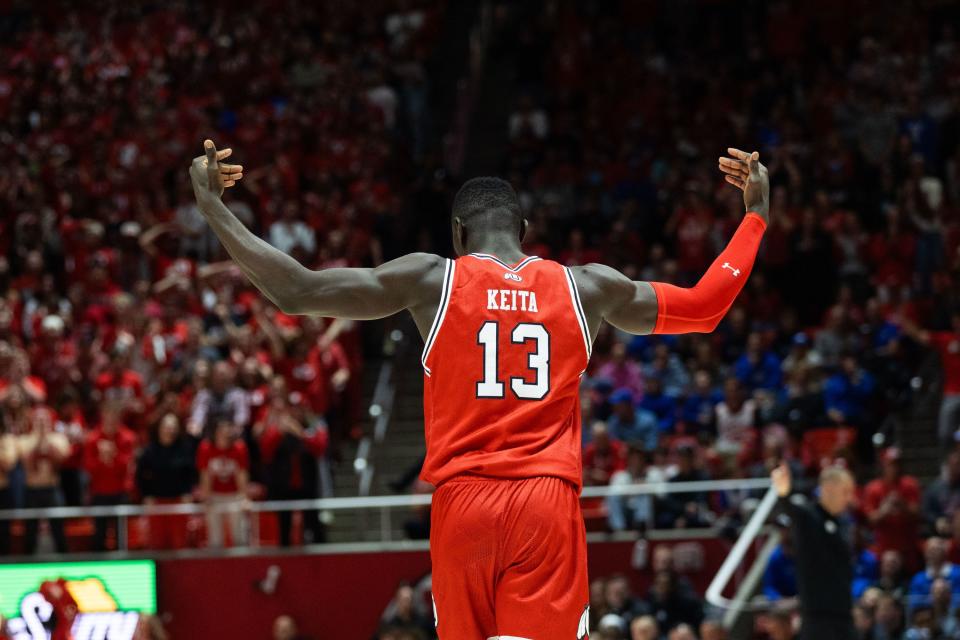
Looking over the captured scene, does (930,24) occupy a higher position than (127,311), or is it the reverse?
(930,24)

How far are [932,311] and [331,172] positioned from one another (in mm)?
8159

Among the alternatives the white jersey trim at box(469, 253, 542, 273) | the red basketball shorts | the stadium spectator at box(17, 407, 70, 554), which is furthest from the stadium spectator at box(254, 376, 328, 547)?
the red basketball shorts

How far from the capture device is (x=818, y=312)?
1733cm

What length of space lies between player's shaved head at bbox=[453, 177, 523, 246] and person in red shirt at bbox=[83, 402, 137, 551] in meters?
10.4

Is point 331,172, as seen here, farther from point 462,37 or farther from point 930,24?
point 930,24

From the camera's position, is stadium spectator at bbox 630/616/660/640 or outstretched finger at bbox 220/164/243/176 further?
stadium spectator at bbox 630/616/660/640

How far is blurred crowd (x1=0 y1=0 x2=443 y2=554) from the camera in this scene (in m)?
14.9

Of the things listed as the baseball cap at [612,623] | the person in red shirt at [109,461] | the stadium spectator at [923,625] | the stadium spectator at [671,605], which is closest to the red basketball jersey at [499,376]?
the baseball cap at [612,623]

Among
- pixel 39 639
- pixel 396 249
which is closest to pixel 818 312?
pixel 396 249

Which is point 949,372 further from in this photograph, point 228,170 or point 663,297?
point 228,170

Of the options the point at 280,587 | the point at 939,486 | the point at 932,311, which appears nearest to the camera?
the point at 939,486

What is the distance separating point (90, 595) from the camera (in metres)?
14.5

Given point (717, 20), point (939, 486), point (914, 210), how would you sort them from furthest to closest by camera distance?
point (717, 20) < point (914, 210) < point (939, 486)

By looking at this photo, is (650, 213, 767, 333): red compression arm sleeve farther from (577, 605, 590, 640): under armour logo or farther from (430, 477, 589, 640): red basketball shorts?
(577, 605, 590, 640): under armour logo
